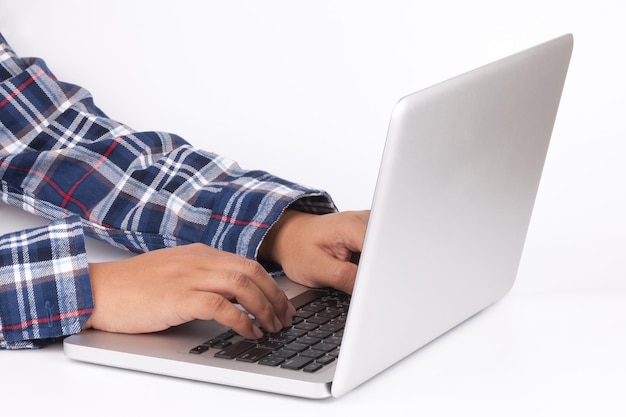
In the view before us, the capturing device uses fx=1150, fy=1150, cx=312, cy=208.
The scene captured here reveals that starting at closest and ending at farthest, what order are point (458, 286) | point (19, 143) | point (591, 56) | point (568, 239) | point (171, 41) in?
1. point (458, 286)
2. point (568, 239)
3. point (19, 143)
4. point (591, 56)
5. point (171, 41)

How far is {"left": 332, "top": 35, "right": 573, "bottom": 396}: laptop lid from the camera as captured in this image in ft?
3.21

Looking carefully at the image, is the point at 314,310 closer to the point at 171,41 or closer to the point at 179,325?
the point at 179,325

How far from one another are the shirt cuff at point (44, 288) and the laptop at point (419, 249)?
0.04m

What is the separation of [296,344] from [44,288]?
0.29 metres

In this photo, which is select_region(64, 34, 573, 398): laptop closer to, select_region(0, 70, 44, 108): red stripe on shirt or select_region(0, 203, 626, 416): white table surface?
select_region(0, 203, 626, 416): white table surface

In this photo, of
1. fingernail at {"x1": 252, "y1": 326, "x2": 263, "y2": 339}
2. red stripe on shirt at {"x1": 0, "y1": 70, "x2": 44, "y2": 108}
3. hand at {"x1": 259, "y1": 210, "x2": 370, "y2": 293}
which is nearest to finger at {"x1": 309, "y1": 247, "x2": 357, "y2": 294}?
hand at {"x1": 259, "y1": 210, "x2": 370, "y2": 293}

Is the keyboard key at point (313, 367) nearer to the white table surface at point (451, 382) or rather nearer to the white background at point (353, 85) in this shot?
the white table surface at point (451, 382)

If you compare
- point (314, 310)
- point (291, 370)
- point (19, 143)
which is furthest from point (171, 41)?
point (291, 370)

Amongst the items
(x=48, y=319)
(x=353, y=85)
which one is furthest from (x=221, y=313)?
(x=353, y=85)

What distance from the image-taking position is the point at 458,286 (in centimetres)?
120

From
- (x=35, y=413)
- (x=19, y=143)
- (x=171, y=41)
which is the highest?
(x=171, y=41)

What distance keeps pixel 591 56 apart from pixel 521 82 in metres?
0.97

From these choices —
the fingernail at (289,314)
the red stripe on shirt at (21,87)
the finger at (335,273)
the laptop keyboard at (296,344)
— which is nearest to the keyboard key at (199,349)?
the laptop keyboard at (296,344)

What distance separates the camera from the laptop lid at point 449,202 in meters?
0.98
